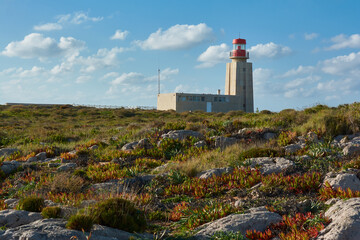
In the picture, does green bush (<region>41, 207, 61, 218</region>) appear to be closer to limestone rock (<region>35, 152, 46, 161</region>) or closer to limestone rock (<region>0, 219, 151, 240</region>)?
limestone rock (<region>0, 219, 151, 240</region>)

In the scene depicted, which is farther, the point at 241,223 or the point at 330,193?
the point at 330,193

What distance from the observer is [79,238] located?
4.68 meters

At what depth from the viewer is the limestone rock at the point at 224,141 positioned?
44.0ft

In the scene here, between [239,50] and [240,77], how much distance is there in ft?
14.7

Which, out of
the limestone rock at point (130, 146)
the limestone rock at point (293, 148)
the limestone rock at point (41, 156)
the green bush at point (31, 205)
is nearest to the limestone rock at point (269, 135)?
the limestone rock at point (293, 148)

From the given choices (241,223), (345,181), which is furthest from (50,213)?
(345,181)

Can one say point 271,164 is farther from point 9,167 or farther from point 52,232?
point 9,167

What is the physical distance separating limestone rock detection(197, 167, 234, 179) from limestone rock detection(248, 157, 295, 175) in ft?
2.40

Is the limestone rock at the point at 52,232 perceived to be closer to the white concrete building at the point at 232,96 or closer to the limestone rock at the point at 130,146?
the limestone rock at the point at 130,146

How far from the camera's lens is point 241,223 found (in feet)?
17.8

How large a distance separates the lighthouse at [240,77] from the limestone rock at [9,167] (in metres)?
48.9

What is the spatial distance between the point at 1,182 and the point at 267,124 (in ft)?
35.5

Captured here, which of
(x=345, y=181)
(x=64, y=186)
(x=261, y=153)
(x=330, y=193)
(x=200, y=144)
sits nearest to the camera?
(x=330, y=193)

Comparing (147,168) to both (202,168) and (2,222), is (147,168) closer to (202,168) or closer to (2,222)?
(202,168)
